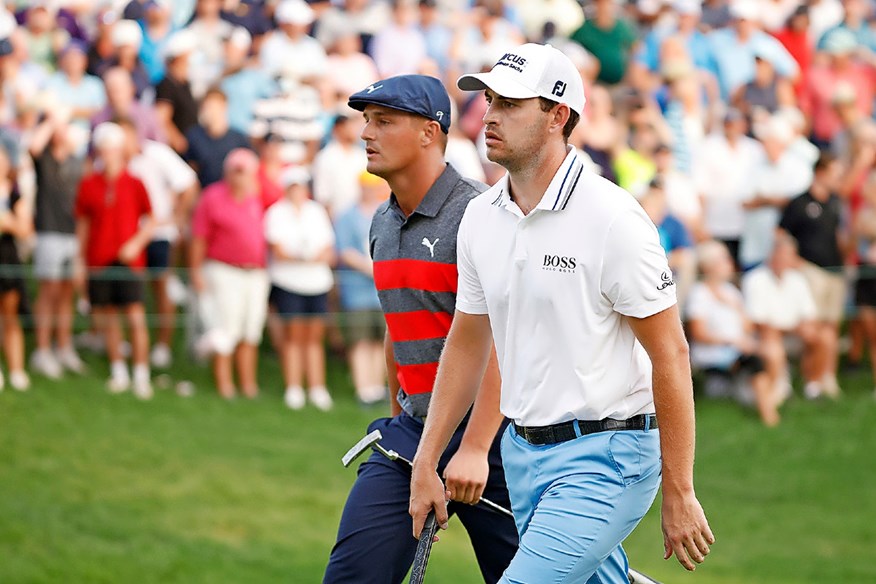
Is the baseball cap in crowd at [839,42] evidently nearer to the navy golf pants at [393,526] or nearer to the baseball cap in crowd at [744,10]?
the baseball cap in crowd at [744,10]

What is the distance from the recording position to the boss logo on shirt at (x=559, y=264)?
4.62m

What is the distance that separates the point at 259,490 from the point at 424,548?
6.49 m

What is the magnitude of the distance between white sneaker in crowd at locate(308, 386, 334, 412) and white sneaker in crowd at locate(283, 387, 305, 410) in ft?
0.30

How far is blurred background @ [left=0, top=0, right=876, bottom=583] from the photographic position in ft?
37.5

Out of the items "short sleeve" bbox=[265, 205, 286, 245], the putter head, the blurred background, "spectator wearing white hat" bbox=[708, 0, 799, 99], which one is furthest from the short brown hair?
"spectator wearing white hat" bbox=[708, 0, 799, 99]

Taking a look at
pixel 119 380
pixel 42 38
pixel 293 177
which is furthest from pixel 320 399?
pixel 42 38

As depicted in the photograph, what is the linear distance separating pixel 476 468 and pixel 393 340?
799mm

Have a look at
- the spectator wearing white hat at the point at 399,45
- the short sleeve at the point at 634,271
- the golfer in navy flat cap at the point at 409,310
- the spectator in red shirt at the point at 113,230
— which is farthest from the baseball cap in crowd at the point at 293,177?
the short sleeve at the point at 634,271

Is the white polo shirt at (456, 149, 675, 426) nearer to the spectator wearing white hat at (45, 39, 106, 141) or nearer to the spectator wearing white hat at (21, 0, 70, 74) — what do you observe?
the spectator wearing white hat at (45, 39, 106, 141)

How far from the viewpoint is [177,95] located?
14.1 m

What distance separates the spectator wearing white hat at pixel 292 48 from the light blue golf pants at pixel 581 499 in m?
10.1

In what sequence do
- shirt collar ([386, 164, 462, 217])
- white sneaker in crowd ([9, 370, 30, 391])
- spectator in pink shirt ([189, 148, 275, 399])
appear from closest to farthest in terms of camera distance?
1. shirt collar ([386, 164, 462, 217])
2. white sneaker in crowd ([9, 370, 30, 391])
3. spectator in pink shirt ([189, 148, 275, 399])

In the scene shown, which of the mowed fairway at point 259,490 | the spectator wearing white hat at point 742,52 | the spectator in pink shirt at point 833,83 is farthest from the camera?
the spectator wearing white hat at point 742,52

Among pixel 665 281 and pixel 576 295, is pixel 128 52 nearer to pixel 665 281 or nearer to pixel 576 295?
pixel 576 295
